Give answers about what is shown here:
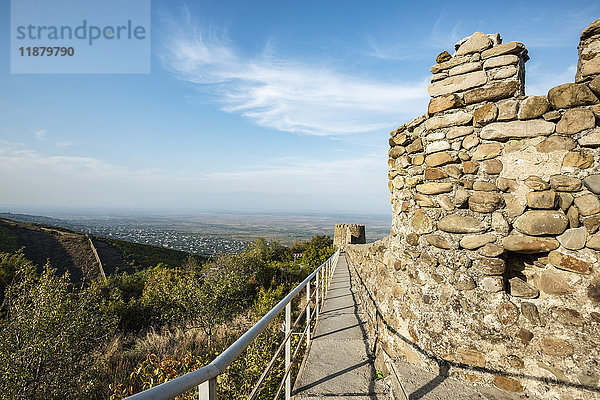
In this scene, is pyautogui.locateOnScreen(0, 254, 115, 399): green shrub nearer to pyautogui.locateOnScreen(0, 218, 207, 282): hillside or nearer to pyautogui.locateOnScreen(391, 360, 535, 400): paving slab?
pyautogui.locateOnScreen(391, 360, 535, 400): paving slab

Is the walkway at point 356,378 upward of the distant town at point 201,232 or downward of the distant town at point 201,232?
upward

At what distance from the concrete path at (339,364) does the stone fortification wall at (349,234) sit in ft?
51.1

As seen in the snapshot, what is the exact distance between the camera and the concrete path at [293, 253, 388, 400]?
2829 mm

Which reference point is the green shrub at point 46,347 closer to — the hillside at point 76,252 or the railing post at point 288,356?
the railing post at point 288,356

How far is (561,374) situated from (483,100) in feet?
7.24

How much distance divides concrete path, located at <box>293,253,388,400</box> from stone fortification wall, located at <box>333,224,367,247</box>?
15.6m

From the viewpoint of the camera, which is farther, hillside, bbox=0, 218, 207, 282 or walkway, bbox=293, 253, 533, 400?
hillside, bbox=0, 218, 207, 282

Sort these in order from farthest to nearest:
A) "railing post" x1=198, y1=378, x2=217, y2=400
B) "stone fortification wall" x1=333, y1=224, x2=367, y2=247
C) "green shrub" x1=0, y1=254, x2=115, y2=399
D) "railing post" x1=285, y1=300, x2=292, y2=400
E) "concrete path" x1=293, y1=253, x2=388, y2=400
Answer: "stone fortification wall" x1=333, y1=224, x2=367, y2=247 < "green shrub" x1=0, y1=254, x2=115, y2=399 < "concrete path" x1=293, y1=253, x2=388, y2=400 < "railing post" x1=285, y1=300, x2=292, y2=400 < "railing post" x1=198, y1=378, x2=217, y2=400

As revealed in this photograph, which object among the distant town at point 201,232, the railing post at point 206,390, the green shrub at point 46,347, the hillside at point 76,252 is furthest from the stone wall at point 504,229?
the hillside at point 76,252

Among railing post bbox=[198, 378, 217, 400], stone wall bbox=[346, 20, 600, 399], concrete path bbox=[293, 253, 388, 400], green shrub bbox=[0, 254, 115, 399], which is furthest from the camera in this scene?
green shrub bbox=[0, 254, 115, 399]

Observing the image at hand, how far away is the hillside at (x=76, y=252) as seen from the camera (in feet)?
87.6

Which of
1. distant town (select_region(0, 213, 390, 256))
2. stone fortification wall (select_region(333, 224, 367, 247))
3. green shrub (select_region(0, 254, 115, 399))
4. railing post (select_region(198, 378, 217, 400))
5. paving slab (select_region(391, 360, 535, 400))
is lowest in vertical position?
distant town (select_region(0, 213, 390, 256))

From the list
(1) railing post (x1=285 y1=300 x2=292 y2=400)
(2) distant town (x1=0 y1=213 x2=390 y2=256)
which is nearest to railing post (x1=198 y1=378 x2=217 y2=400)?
(1) railing post (x1=285 y1=300 x2=292 y2=400)

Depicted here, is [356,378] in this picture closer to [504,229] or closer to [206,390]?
[504,229]
